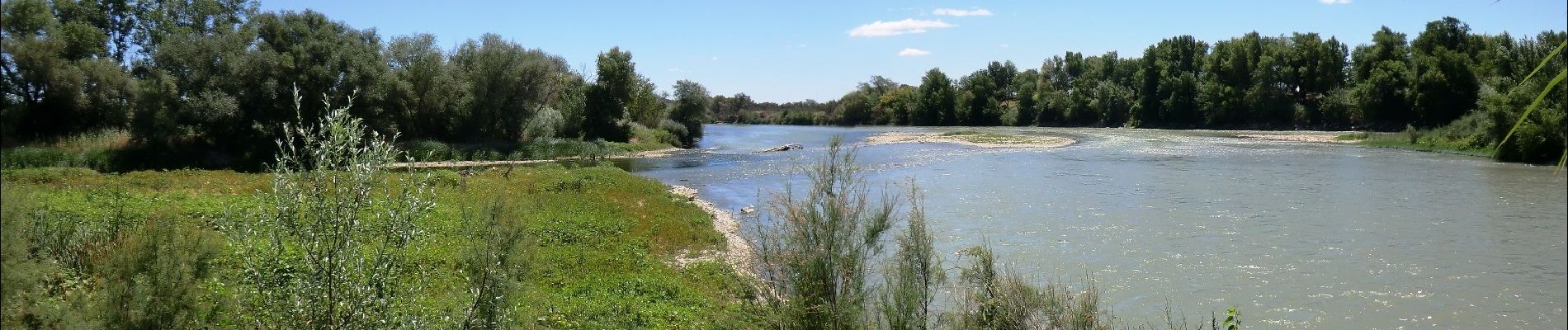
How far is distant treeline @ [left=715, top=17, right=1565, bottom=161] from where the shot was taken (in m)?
42.5

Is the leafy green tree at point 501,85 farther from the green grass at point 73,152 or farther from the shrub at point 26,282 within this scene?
the shrub at point 26,282

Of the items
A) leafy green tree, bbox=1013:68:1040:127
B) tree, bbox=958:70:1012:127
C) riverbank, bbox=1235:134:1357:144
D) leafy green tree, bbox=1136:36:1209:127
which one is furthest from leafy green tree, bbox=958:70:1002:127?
riverbank, bbox=1235:134:1357:144

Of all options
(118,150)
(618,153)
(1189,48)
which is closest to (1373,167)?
(618,153)

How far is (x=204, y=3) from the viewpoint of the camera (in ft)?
150

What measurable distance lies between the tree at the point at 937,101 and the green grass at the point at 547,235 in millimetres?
105965

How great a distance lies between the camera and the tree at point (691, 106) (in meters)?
75.0

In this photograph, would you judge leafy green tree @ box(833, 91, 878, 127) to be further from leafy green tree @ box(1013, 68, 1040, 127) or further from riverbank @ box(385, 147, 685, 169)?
riverbank @ box(385, 147, 685, 169)

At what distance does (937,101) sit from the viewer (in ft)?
424

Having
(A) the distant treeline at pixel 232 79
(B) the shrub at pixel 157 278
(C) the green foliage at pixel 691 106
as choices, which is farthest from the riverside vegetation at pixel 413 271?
(C) the green foliage at pixel 691 106

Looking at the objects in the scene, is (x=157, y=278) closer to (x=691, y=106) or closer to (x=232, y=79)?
(x=232, y=79)

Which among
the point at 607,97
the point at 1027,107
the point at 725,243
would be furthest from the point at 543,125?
the point at 1027,107

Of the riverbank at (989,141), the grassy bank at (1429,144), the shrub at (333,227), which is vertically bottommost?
the riverbank at (989,141)

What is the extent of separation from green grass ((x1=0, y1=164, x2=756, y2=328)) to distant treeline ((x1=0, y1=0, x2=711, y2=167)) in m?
6.91

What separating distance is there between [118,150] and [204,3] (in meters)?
17.1
